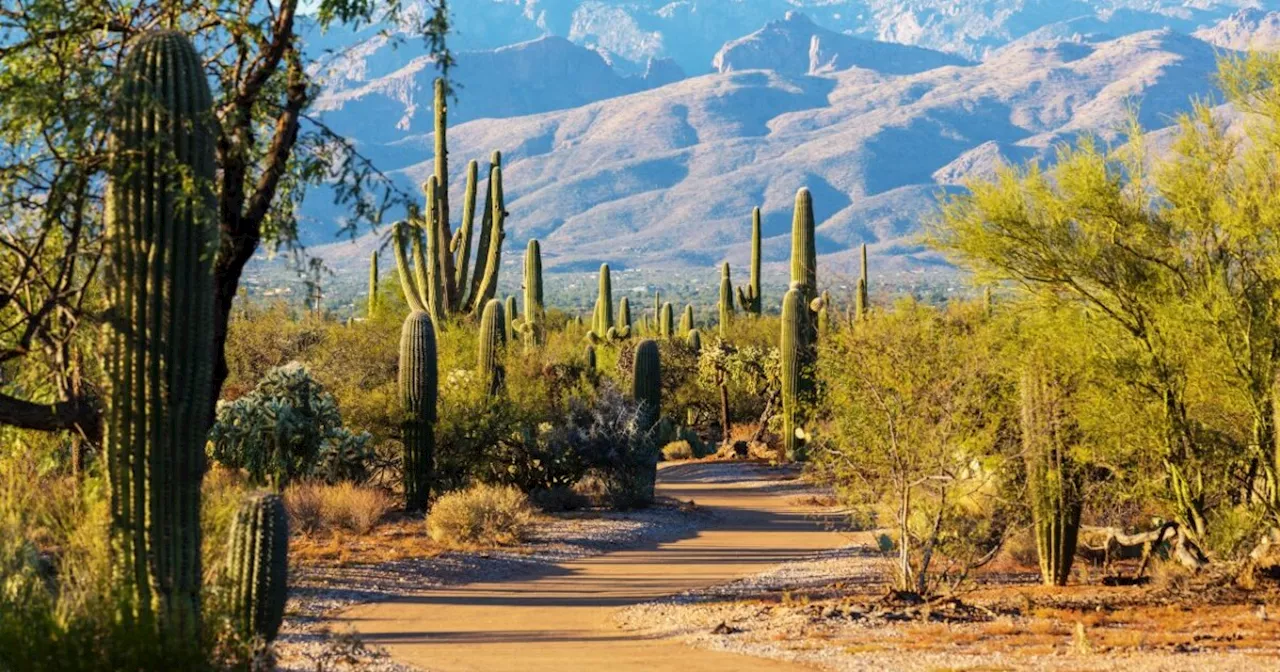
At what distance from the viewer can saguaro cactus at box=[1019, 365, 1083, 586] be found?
48.8 ft

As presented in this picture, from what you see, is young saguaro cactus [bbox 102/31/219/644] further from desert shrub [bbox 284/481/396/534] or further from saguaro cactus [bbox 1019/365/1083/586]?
desert shrub [bbox 284/481/396/534]

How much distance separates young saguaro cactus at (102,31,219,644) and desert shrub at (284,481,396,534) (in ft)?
30.4

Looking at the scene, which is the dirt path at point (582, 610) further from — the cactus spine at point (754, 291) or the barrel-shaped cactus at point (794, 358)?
the cactus spine at point (754, 291)

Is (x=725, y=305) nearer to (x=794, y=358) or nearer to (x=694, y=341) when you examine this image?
(x=694, y=341)

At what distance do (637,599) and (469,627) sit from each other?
2360 millimetres

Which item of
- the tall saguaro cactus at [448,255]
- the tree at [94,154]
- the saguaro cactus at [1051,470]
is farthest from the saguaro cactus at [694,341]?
the tree at [94,154]

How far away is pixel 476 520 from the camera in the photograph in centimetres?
1830

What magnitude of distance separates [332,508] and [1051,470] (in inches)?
331

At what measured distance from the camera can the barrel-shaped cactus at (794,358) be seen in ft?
101

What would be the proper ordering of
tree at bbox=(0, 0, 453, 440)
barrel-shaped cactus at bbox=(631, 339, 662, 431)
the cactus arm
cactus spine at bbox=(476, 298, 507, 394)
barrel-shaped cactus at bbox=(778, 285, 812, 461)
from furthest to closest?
1. barrel-shaped cactus at bbox=(778, 285, 812, 461)
2. the cactus arm
3. barrel-shaped cactus at bbox=(631, 339, 662, 431)
4. cactus spine at bbox=(476, 298, 507, 394)
5. tree at bbox=(0, 0, 453, 440)

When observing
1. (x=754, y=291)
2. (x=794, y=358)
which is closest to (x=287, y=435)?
(x=794, y=358)

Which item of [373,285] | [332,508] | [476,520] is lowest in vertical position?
[476,520]

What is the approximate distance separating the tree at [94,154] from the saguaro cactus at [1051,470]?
A: 24.8 ft

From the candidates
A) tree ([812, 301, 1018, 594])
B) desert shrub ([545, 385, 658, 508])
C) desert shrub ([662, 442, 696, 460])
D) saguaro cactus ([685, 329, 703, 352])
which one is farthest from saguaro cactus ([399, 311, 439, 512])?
saguaro cactus ([685, 329, 703, 352])
